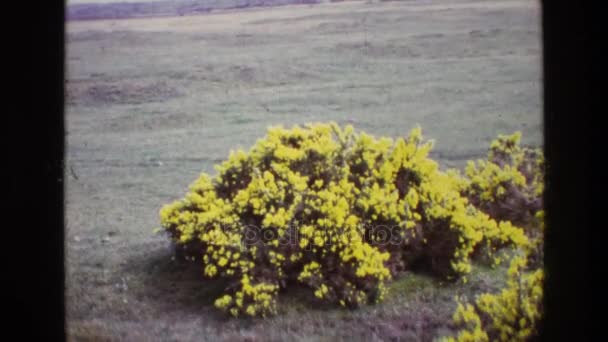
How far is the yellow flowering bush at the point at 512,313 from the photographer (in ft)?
9.72

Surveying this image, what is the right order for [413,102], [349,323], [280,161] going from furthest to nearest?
[413,102]
[280,161]
[349,323]

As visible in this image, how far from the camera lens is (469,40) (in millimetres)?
3869

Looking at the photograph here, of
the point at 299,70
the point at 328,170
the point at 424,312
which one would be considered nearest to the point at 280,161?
the point at 328,170

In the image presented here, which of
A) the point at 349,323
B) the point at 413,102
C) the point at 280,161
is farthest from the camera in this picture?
the point at 413,102

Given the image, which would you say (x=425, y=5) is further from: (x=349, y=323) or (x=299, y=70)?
(x=349, y=323)

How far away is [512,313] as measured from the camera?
9.75 ft

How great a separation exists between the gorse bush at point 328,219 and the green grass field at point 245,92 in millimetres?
195

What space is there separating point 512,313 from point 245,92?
7.29 feet
